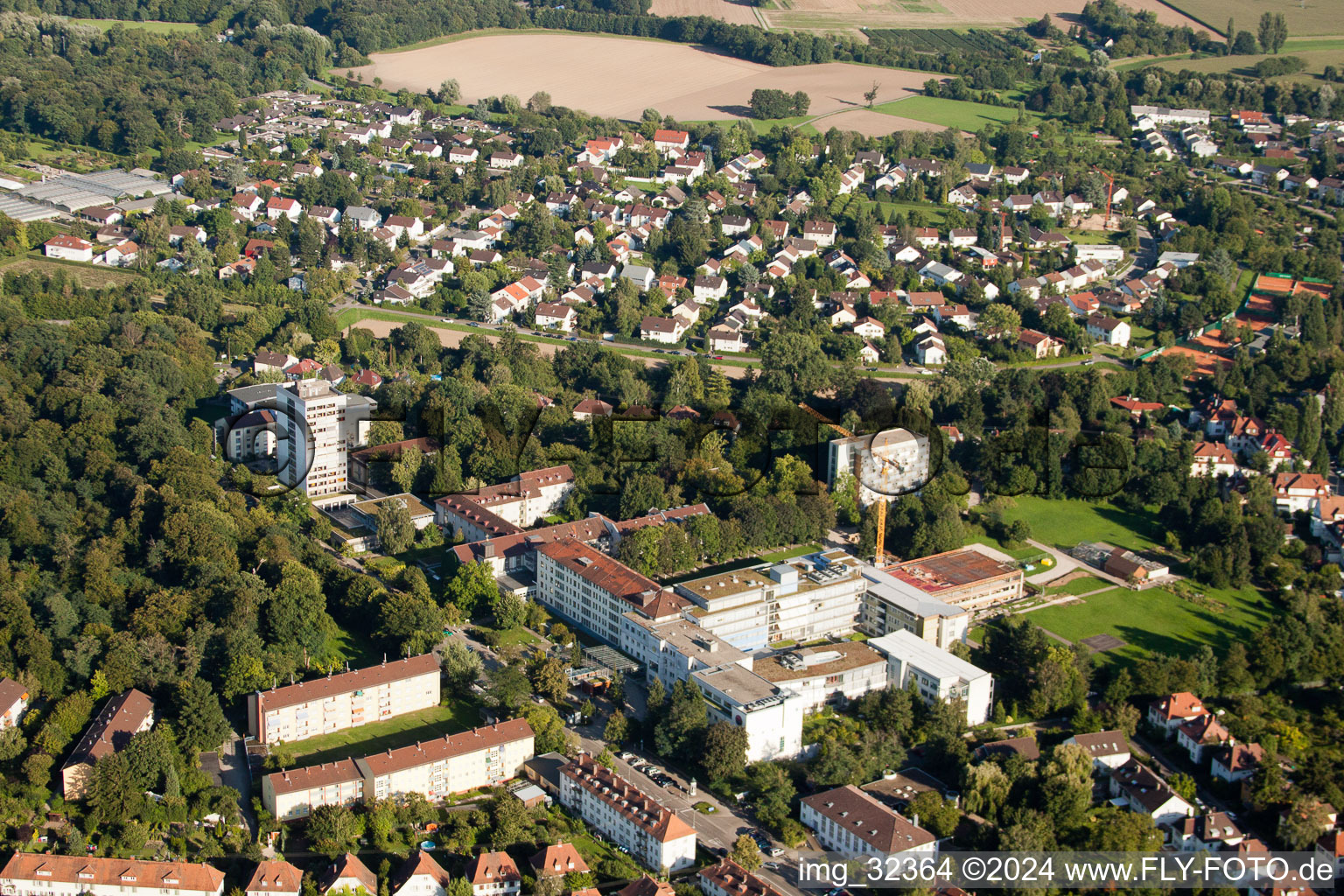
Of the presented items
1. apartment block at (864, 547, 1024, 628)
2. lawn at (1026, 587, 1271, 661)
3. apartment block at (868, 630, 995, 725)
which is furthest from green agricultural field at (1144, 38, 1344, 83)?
apartment block at (868, 630, 995, 725)

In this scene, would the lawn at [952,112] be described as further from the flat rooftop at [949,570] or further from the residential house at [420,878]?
the residential house at [420,878]

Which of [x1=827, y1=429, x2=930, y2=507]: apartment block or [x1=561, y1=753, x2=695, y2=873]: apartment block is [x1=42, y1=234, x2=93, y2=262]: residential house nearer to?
[x1=827, y1=429, x2=930, y2=507]: apartment block

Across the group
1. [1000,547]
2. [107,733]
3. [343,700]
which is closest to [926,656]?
[1000,547]

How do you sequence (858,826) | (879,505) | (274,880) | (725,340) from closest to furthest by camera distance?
(274,880) < (858,826) < (879,505) < (725,340)

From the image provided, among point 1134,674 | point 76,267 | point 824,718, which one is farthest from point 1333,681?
point 76,267

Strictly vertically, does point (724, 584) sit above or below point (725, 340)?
below

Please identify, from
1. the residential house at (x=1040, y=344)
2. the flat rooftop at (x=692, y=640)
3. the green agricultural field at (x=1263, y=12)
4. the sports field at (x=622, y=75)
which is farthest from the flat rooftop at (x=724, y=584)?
the green agricultural field at (x=1263, y=12)

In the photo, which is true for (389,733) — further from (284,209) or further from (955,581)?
(284,209)
